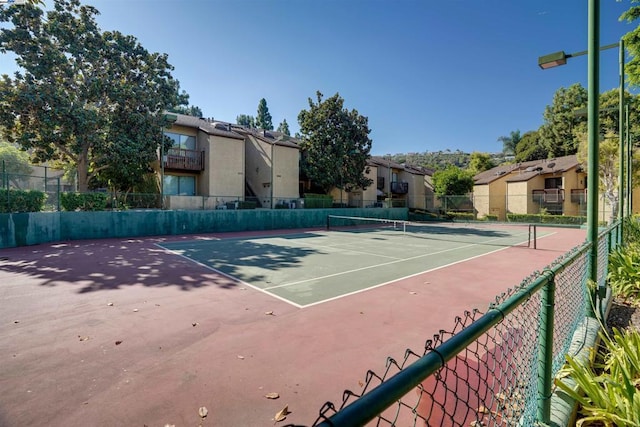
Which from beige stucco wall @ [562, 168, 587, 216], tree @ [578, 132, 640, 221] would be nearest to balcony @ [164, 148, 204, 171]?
tree @ [578, 132, 640, 221]

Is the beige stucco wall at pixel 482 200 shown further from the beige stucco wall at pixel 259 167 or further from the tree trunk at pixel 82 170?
the tree trunk at pixel 82 170

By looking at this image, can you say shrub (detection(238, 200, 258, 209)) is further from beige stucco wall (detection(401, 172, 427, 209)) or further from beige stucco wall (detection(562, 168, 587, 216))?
beige stucco wall (detection(562, 168, 587, 216))

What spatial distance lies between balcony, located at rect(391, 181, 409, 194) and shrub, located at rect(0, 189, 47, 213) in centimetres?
3663

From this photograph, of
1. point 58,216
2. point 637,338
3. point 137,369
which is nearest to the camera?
point 637,338

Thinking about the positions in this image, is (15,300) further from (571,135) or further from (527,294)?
(571,135)

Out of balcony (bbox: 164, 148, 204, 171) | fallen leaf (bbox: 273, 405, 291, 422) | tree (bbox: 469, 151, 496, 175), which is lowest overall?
fallen leaf (bbox: 273, 405, 291, 422)

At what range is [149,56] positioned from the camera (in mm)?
22922

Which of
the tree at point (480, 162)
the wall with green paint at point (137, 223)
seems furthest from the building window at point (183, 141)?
the tree at point (480, 162)

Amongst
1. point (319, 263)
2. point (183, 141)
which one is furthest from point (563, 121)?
point (319, 263)

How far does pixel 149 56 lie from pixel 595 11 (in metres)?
25.7

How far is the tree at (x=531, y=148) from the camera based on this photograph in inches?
2295

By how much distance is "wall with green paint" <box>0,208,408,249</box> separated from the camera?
15.2 meters

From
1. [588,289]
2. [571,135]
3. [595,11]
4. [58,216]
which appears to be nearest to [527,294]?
[588,289]

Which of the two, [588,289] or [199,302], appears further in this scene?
[199,302]
